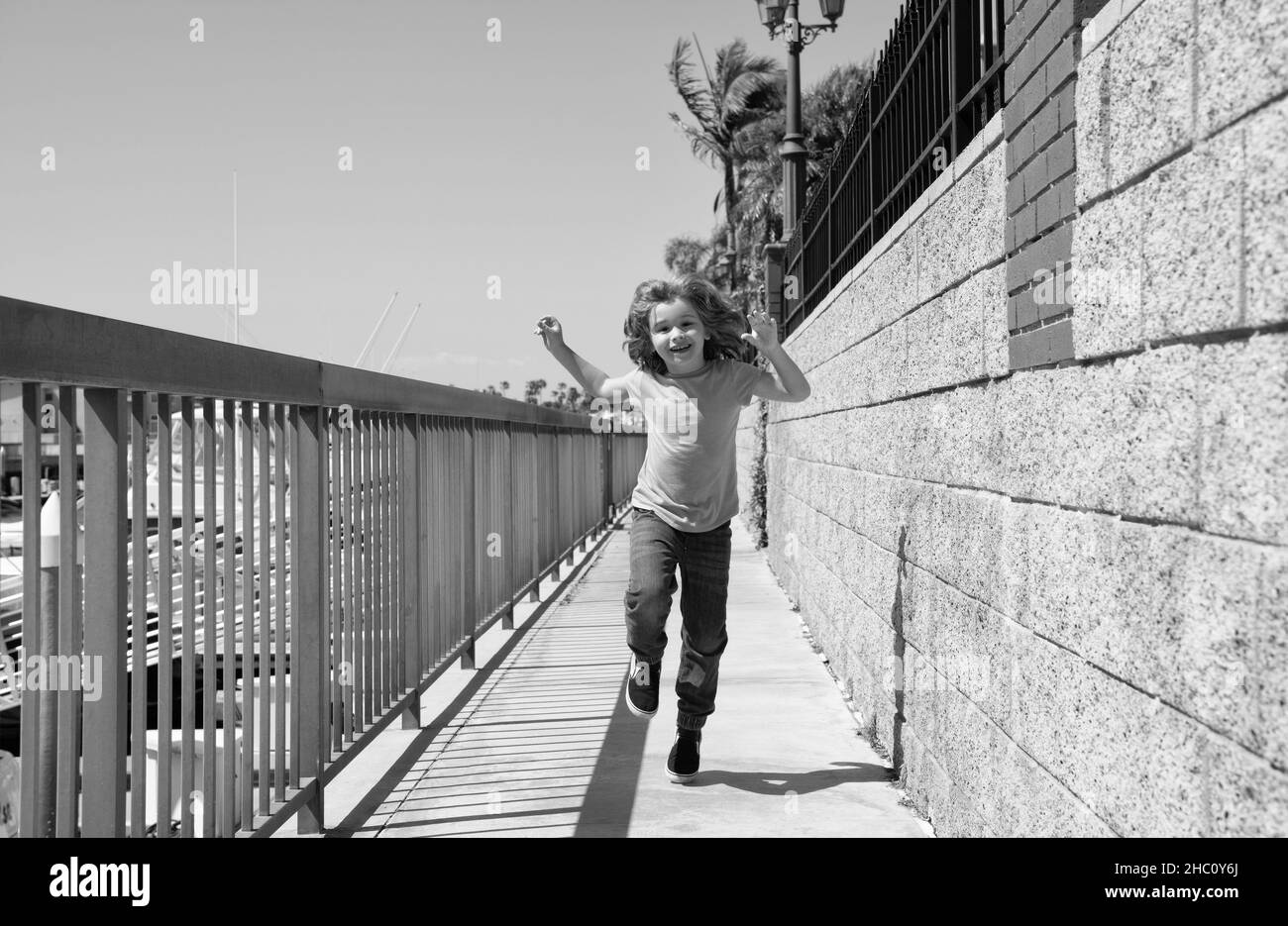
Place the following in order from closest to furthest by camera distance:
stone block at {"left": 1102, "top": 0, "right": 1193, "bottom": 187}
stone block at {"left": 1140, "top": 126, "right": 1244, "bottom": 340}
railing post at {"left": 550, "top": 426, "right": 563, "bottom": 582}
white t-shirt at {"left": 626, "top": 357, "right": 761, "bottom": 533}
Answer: stone block at {"left": 1140, "top": 126, "right": 1244, "bottom": 340} < stone block at {"left": 1102, "top": 0, "right": 1193, "bottom": 187} < white t-shirt at {"left": 626, "top": 357, "right": 761, "bottom": 533} < railing post at {"left": 550, "top": 426, "right": 563, "bottom": 582}

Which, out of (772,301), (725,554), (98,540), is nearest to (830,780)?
(725,554)

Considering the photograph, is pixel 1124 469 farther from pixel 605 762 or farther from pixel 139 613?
pixel 605 762

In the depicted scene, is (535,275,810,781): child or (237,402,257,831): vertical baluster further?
(535,275,810,781): child

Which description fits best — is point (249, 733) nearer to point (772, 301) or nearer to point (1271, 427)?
point (1271, 427)

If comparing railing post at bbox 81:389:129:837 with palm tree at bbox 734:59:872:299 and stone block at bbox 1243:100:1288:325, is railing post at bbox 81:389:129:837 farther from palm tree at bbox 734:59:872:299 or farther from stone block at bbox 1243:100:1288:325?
palm tree at bbox 734:59:872:299

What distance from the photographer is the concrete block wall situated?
170 cm

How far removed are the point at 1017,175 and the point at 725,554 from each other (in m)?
1.98

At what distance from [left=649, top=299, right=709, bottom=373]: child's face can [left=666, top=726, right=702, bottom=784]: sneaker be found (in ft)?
4.52

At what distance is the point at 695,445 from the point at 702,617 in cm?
65

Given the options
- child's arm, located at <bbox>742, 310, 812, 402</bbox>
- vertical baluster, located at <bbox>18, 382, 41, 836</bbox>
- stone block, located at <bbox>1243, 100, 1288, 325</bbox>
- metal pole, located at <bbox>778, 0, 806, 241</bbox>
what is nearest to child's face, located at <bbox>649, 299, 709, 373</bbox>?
child's arm, located at <bbox>742, 310, 812, 402</bbox>

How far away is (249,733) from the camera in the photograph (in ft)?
10.5

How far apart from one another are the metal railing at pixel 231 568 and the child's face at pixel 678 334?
108cm

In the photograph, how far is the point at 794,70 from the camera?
36.2 feet
